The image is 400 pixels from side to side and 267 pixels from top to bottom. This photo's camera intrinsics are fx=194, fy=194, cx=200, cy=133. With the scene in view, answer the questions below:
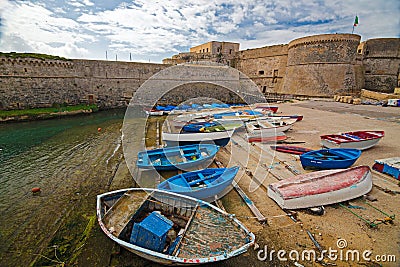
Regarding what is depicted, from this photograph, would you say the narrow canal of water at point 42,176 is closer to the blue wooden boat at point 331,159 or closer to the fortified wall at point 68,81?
the fortified wall at point 68,81

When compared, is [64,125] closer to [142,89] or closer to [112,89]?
[112,89]

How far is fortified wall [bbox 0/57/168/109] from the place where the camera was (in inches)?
621

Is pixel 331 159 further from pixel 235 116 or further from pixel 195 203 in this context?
pixel 235 116

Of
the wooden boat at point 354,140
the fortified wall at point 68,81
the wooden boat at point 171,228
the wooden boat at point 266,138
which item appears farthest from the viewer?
the fortified wall at point 68,81

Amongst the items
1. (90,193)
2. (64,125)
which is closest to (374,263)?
(90,193)

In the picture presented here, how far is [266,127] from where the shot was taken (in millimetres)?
10188

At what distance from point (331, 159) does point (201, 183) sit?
178 inches

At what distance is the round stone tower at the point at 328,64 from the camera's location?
24.2 metres


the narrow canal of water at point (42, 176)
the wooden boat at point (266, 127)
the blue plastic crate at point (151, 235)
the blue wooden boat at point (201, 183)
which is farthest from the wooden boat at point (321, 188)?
the narrow canal of water at point (42, 176)

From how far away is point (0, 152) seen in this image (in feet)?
30.7

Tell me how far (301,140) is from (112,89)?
67.0 feet

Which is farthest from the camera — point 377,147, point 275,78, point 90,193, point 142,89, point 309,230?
point 275,78

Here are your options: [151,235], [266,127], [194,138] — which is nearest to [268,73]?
[266,127]

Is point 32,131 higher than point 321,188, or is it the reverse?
point 321,188
